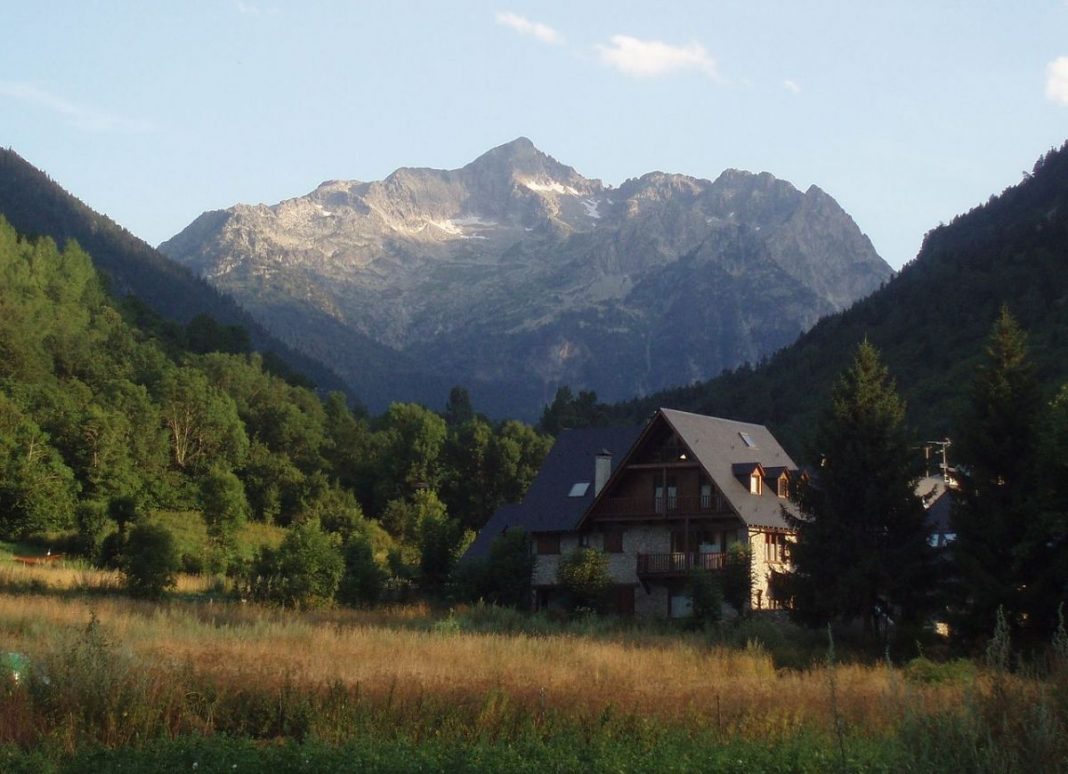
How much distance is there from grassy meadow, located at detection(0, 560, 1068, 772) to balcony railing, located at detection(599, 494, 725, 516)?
2052cm

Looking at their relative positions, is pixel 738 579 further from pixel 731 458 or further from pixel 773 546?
pixel 731 458

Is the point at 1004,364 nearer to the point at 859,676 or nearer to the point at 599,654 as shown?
the point at 859,676

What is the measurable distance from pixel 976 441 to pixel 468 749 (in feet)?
76.1

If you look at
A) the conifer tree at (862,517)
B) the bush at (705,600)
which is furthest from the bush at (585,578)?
the conifer tree at (862,517)

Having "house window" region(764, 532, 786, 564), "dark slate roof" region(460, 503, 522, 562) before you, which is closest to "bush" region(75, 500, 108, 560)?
"dark slate roof" region(460, 503, 522, 562)

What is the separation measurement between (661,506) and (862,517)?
42.7 ft

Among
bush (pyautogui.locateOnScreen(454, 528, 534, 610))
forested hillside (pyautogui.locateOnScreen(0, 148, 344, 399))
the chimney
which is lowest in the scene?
bush (pyautogui.locateOnScreen(454, 528, 534, 610))

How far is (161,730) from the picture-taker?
17594 millimetres

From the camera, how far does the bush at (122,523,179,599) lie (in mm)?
41500

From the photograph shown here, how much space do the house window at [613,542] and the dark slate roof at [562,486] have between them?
150 cm

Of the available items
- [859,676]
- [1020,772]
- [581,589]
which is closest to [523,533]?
[581,589]

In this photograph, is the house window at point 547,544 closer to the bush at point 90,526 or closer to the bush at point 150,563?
the bush at point 150,563

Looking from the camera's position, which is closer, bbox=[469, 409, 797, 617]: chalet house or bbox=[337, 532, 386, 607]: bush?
bbox=[337, 532, 386, 607]: bush

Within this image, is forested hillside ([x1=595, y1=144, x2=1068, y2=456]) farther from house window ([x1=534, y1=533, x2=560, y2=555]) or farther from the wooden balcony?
house window ([x1=534, y1=533, x2=560, y2=555])
